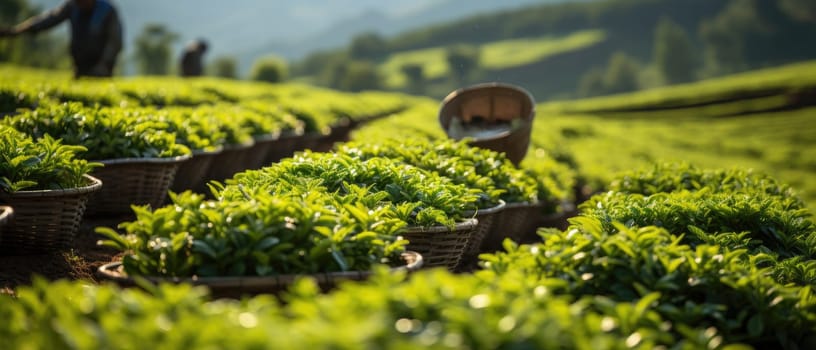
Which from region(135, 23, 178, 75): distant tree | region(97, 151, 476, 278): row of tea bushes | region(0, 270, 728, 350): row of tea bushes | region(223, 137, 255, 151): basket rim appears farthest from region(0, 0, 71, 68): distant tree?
region(0, 270, 728, 350): row of tea bushes

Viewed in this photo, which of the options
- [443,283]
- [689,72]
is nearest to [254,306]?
[443,283]

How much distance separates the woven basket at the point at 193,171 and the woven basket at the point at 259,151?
1803 millimetres

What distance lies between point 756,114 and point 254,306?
4636 cm

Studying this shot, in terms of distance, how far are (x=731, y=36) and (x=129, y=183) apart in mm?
118369

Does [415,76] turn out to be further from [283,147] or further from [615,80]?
A: [283,147]

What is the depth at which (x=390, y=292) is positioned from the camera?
297 cm

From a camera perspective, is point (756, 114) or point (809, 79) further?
point (809, 79)

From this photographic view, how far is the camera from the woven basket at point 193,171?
8.20 metres

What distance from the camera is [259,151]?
1095 centimetres

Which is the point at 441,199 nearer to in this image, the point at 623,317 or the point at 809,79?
the point at 623,317

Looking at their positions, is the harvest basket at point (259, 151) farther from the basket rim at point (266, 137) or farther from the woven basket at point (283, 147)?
the woven basket at point (283, 147)

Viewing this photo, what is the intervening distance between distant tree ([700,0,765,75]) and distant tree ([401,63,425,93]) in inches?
1632

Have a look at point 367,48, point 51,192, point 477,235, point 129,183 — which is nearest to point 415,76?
point 367,48

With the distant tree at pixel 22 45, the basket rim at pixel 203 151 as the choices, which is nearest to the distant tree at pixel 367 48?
the distant tree at pixel 22 45
